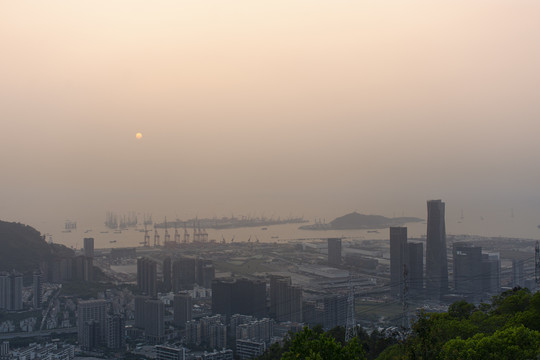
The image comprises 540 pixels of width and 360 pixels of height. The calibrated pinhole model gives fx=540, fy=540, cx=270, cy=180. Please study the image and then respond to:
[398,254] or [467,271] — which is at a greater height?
[398,254]

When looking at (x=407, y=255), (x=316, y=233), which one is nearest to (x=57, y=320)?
(x=407, y=255)

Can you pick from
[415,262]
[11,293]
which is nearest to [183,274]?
[11,293]

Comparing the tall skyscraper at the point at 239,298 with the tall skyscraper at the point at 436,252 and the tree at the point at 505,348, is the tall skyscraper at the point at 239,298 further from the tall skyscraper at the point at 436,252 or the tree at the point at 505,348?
the tree at the point at 505,348

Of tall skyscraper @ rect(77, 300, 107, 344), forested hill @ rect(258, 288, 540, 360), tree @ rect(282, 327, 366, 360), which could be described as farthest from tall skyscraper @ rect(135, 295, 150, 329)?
tree @ rect(282, 327, 366, 360)

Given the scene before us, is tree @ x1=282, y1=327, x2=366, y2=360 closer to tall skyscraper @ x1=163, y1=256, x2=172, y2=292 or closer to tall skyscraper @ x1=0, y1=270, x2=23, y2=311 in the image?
tall skyscraper @ x1=0, y1=270, x2=23, y2=311

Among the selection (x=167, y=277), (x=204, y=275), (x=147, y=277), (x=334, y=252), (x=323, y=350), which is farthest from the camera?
(x=334, y=252)

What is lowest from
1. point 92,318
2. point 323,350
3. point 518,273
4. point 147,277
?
point 92,318

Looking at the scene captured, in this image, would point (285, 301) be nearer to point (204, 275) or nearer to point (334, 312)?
point (334, 312)
